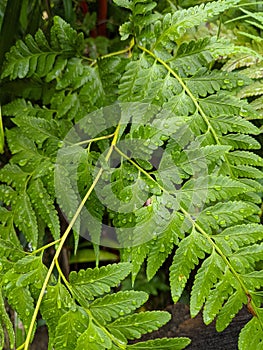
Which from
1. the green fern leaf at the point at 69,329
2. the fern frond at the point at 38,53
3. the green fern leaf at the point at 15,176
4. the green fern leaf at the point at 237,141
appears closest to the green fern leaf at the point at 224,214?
the green fern leaf at the point at 237,141

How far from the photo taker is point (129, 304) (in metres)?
0.66

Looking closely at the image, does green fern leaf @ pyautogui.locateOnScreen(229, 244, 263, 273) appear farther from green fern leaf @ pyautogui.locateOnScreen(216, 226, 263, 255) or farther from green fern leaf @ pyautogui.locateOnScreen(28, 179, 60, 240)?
green fern leaf @ pyautogui.locateOnScreen(28, 179, 60, 240)

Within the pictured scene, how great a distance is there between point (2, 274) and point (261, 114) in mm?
521

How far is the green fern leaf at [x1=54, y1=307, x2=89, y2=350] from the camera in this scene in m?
0.65

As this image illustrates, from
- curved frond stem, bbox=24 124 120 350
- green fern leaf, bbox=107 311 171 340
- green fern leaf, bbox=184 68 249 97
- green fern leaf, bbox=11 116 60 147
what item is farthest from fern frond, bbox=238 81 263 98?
green fern leaf, bbox=107 311 171 340

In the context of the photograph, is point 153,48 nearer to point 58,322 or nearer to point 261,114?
point 261,114

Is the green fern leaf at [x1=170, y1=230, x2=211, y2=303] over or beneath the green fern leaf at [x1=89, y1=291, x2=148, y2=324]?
over

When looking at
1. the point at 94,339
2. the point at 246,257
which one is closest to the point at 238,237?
the point at 246,257

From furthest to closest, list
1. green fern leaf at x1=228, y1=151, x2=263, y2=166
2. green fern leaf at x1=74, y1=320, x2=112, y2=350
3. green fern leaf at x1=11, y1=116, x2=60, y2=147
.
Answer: green fern leaf at x1=11, y1=116, x2=60, y2=147 → green fern leaf at x1=228, y1=151, x2=263, y2=166 → green fern leaf at x1=74, y1=320, x2=112, y2=350

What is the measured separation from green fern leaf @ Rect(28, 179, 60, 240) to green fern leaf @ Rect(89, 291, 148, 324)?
0.17 metres

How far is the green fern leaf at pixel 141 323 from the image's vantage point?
0.65m

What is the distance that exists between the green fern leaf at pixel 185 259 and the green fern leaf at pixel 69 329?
0.44 feet

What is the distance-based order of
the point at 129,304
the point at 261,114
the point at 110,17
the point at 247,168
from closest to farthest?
the point at 129,304 < the point at 247,168 < the point at 261,114 < the point at 110,17

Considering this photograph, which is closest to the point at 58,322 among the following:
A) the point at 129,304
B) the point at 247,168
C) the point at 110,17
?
the point at 129,304
